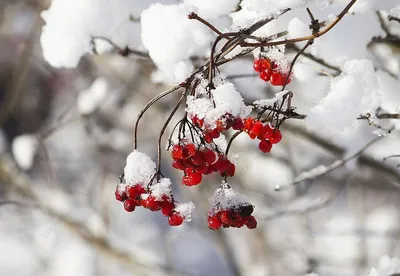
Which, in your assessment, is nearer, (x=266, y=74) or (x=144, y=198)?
(x=144, y=198)

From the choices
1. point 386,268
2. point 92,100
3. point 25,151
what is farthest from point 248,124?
point 25,151

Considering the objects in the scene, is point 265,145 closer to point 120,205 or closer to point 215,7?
point 215,7

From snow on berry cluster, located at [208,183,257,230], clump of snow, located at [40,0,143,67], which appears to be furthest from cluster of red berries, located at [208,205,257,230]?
clump of snow, located at [40,0,143,67]

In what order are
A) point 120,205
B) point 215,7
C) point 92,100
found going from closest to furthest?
point 215,7
point 92,100
point 120,205

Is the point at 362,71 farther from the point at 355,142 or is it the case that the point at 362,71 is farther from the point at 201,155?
the point at 355,142

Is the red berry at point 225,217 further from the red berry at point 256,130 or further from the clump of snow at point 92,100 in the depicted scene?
the clump of snow at point 92,100

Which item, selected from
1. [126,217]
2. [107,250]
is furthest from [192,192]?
[126,217]

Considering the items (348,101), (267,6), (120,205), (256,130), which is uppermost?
(120,205)
